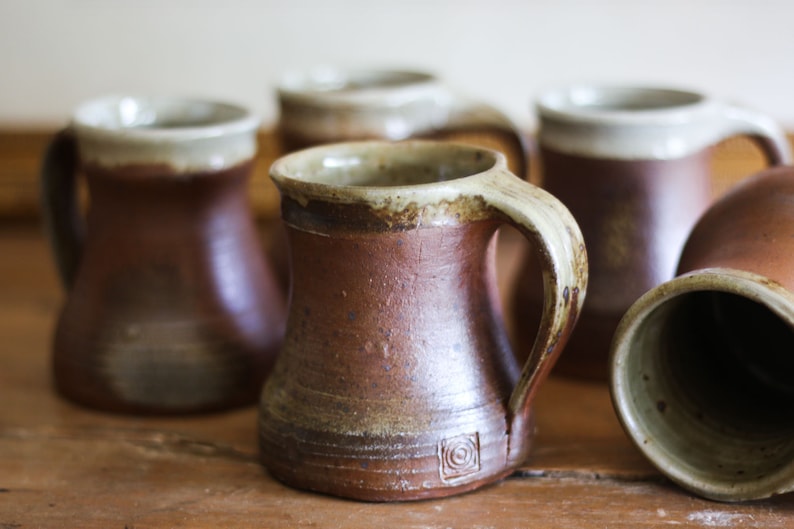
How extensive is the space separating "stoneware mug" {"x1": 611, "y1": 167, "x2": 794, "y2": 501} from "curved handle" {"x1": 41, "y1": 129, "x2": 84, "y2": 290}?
18.7 inches

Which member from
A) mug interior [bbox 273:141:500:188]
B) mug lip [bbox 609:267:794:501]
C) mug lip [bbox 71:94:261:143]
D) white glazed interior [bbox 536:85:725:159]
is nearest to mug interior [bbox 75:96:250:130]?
mug lip [bbox 71:94:261:143]

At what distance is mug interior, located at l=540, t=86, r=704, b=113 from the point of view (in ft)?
2.89

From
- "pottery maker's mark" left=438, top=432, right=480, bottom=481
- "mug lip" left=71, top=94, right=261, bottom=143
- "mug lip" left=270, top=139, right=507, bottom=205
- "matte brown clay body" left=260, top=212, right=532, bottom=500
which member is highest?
Result: "mug lip" left=71, top=94, right=261, bottom=143

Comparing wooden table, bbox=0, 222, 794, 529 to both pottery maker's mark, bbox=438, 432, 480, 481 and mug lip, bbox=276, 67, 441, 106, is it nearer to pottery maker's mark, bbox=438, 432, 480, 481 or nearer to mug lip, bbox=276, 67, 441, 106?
pottery maker's mark, bbox=438, 432, 480, 481

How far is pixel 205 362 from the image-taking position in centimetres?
78

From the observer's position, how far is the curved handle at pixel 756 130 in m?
0.82

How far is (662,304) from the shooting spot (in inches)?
25.5

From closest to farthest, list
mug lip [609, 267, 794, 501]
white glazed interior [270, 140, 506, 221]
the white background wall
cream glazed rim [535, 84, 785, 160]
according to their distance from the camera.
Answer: mug lip [609, 267, 794, 501] → white glazed interior [270, 140, 506, 221] → cream glazed rim [535, 84, 785, 160] → the white background wall

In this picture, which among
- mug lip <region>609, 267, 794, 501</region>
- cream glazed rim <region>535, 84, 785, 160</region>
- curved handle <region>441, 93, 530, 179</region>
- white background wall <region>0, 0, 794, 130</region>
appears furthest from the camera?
white background wall <region>0, 0, 794, 130</region>

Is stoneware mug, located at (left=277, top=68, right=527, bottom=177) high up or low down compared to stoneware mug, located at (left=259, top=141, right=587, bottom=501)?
up

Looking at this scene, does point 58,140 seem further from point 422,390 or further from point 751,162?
point 751,162

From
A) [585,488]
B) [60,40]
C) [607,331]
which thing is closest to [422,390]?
[585,488]

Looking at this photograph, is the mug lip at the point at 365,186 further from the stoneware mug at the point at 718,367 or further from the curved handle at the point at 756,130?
the curved handle at the point at 756,130

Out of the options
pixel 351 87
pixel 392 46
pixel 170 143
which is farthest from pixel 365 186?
pixel 392 46
